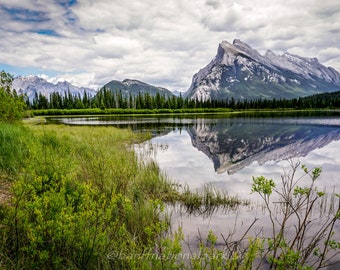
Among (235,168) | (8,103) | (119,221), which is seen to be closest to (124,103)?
(8,103)

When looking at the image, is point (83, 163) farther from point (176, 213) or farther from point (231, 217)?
point (231, 217)

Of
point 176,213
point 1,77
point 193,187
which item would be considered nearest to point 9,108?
point 1,77

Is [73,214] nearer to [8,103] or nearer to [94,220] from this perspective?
[94,220]

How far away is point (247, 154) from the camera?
2206 cm

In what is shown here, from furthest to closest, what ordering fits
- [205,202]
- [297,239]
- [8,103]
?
[8,103] → [205,202] → [297,239]

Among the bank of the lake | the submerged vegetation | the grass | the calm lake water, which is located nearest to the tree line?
the calm lake water

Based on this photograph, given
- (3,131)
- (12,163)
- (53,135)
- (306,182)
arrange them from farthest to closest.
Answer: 1. (53,135)
2. (306,182)
3. (3,131)
4. (12,163)

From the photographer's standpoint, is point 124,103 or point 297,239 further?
point 124,103

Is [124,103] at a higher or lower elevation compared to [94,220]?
higher

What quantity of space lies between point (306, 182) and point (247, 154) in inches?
359

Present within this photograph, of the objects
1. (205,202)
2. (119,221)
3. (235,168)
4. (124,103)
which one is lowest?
(235,168)

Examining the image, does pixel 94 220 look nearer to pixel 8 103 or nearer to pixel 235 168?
pixel 235 168

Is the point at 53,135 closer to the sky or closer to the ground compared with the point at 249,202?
closer to the sky

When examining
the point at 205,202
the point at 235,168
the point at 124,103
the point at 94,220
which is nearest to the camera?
the point at 94,220
